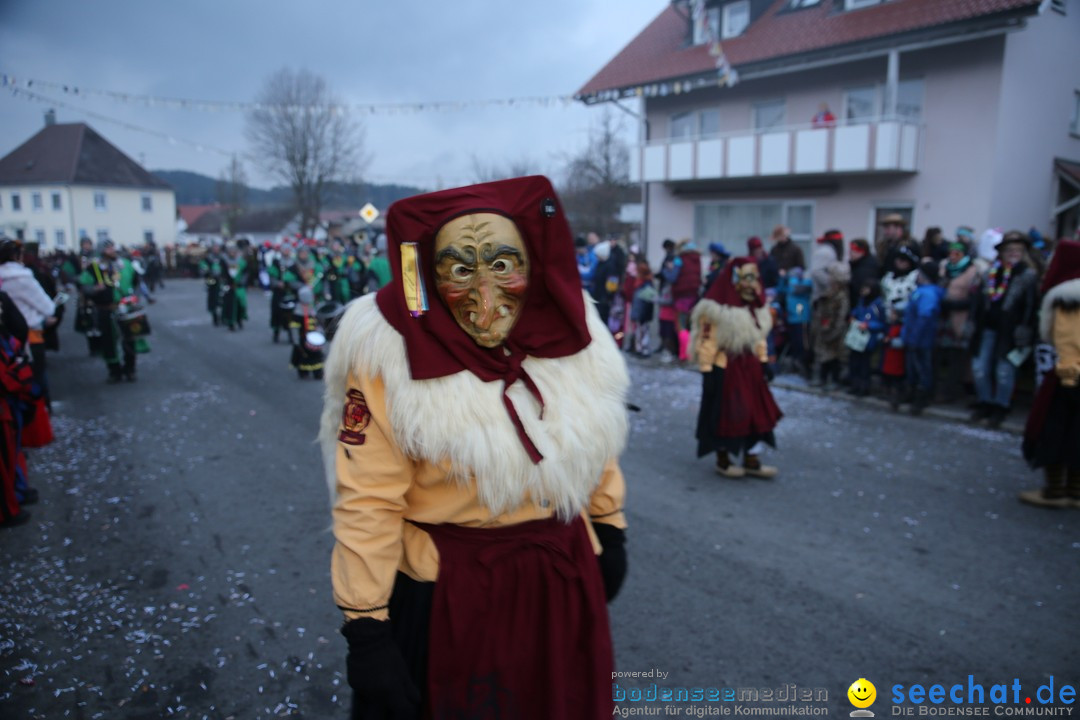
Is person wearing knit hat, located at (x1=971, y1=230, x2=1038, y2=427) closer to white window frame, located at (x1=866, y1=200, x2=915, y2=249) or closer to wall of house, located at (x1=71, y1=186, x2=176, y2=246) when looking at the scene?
white window frame, located at (x1=866, y1=200, x2=915, y2=249)

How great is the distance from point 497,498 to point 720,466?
470 cm

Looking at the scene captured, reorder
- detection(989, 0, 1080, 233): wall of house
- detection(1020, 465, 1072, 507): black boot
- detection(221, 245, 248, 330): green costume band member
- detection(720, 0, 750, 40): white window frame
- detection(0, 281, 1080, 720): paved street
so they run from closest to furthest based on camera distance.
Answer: detection(0, 281, 1080, 720): paved street
detection(1020, 465, 1072, 507): black boot
detection(989, 0, 1080, 233): wall of house
detection(221, 245, 248, 330): green costume band member
detection(720, 0, 750, 40): white window frame

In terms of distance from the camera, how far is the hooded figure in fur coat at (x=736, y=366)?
19.4ft

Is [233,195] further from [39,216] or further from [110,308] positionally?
[110,308]

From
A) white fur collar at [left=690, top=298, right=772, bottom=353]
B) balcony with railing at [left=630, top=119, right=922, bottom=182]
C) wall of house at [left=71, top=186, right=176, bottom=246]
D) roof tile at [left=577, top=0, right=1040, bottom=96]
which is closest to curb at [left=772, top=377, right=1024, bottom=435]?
white fur collar at [left=690, top=298, right=772, bottom=353]

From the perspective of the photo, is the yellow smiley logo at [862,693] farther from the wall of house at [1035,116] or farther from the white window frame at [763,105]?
the white window frame at [763,105]

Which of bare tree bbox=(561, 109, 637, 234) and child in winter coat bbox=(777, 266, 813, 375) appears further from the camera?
bare tree bbox=(561, 109, 637, 234)

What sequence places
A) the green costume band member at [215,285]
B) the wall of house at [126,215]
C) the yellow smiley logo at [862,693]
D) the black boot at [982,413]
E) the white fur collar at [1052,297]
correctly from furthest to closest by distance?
the wall of house at [126,215] < the green costume band member at [215,285] < the black boot at [982,413] < the white fur collar at [1052,297] < the yellow smiley logo at [862,693]

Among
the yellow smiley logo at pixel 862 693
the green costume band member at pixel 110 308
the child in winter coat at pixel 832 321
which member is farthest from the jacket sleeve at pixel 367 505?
the green costume band member at pixel 110 308

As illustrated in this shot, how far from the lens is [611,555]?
7.61ft

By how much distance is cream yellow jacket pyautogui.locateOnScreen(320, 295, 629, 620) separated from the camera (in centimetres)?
190

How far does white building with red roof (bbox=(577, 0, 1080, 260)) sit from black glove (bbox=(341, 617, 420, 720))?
14.0m

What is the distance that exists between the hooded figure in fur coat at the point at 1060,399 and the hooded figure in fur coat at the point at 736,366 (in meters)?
1.90

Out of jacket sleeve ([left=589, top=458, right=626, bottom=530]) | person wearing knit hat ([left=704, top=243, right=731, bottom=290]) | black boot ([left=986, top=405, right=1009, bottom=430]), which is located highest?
person wearing knit hat ([left=704, top=243, right=731, bottom=290])
